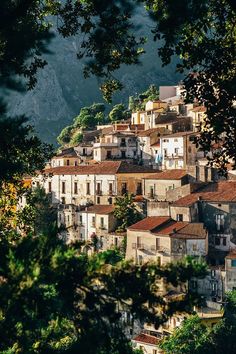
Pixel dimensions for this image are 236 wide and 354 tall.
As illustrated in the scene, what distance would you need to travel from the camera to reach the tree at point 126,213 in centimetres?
5891

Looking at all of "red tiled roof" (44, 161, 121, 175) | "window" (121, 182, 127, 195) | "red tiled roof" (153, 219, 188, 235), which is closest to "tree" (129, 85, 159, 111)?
"red tiled roof" (44, 161, 121, 175)

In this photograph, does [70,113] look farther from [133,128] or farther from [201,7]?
[201,7]

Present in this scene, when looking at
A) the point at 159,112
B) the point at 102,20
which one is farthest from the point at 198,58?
the point at 159,112

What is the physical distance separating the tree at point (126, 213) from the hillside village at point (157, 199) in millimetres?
440

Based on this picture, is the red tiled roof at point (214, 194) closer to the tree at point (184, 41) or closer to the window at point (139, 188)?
the window at point (139, 188)

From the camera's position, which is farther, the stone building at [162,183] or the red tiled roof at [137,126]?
the red tiled roof at [137,126]

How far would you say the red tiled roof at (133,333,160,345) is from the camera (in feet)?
143

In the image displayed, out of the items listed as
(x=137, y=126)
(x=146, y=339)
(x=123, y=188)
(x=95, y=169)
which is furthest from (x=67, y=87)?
(x=146, y=339)

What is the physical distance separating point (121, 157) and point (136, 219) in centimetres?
1768

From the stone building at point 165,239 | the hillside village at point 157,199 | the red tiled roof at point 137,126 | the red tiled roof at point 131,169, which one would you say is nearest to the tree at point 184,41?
the hillside village at point 157,199

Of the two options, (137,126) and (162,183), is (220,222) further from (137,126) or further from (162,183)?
(137,126)

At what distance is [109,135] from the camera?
7725 cm

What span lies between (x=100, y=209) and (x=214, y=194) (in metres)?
12.7

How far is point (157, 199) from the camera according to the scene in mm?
60562
